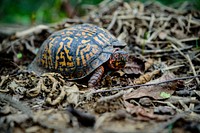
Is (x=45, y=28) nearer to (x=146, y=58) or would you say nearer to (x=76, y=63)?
(x=76, y=63)

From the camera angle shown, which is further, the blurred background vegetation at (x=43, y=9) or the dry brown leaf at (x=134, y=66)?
the blurred background vegetation at (x=43, y=9)

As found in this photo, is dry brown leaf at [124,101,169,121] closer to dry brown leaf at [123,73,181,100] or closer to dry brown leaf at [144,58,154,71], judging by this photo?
dry brown leaf at [123,73,181,100]

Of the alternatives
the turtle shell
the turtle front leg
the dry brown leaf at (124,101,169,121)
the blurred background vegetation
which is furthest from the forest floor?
the blurred background vegetation

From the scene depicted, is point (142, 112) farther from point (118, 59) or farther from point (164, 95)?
point (118, 59)

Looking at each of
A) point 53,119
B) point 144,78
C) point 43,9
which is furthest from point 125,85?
point 43,9

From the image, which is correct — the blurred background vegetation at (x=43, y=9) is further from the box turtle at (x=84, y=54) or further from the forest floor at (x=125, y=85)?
the box turtle at (x=84, y=54)

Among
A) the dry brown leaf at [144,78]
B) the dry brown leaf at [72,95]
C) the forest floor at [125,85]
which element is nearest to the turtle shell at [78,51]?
the forest floor at [125,85]

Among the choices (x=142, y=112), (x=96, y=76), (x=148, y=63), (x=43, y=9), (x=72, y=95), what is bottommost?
(x=142, y=112)
